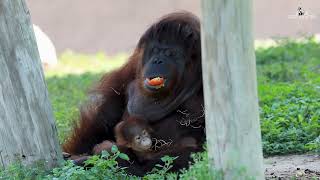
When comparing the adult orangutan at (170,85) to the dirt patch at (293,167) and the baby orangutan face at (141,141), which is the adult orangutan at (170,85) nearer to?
the baby orangutan face at (141,141)

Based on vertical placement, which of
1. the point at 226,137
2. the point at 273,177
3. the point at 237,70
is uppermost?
the point at 237,70

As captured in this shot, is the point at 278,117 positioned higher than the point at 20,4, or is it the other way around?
the point at 20,4

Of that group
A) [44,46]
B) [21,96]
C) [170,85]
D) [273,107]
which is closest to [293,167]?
[170,85]

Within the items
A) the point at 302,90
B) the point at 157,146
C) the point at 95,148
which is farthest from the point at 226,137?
the point at 302,90

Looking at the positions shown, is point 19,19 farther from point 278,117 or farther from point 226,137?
point 278,117

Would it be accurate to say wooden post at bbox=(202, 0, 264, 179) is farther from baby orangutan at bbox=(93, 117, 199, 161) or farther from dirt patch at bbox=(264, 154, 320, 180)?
baby orangutan at bbox=(93, 117, 199, 161)

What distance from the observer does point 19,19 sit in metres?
Result: 3.91

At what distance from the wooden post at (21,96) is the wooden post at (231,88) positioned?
1103mm

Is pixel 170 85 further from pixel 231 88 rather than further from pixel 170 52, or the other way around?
pixel 231 88

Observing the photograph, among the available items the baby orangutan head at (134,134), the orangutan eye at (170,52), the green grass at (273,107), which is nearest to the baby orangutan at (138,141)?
the baby orangutan head at (134,134)

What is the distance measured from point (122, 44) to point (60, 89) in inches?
180

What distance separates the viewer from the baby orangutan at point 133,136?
14.2 feet

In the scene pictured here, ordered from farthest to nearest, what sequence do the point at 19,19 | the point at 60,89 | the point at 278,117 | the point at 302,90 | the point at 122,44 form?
the point at 122,44
the point at 60,89
the point at 302,90
the point at 278,117
the point at 19,19

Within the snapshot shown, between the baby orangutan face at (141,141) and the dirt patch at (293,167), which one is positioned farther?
the baby orangutan face at (141,141)
